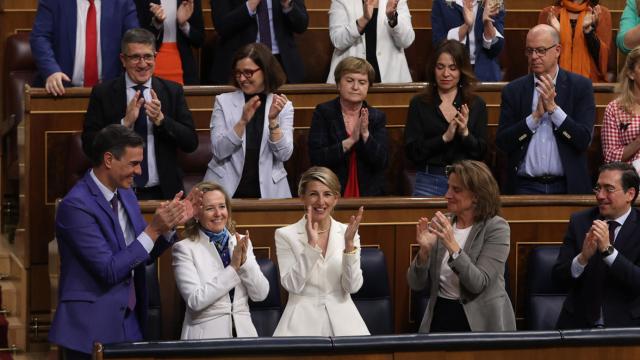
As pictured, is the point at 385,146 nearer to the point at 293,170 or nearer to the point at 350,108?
the point at 350,108

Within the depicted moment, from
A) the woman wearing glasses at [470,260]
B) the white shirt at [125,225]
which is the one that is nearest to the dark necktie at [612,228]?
the woman wearing glasses at [470,260]

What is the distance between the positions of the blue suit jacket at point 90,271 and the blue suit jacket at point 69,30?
1488 mm

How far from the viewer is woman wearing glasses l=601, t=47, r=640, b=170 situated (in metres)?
4.34

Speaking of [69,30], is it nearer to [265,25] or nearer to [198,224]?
[265,25]

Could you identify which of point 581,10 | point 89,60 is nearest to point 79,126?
point 89,60

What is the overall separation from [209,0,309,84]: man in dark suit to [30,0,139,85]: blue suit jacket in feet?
1.47

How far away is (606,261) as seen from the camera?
3.54m

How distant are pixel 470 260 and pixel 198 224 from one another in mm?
774

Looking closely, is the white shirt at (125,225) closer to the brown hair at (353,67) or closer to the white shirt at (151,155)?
the white shirt at (151,155)

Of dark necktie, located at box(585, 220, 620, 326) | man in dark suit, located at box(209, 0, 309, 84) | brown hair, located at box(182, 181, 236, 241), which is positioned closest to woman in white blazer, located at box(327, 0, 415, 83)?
man in dark suit, located at box(209, 0, 309, 84)

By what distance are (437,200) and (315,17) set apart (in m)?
1.87

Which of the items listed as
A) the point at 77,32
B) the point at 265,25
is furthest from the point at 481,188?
the point at 77,32

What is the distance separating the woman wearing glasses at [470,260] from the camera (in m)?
3.51

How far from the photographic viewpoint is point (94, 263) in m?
3.18
